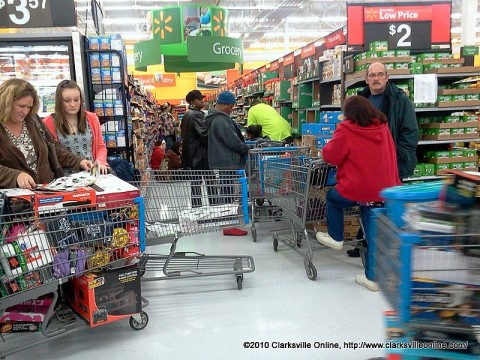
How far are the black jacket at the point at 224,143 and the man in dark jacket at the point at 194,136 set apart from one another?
14.9 inches

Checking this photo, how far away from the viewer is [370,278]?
341 centimetres

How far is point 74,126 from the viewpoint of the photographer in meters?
3.43

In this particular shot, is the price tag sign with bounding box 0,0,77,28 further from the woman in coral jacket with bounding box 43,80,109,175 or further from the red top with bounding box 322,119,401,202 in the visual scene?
the red top with bounding box 322,119,401,202

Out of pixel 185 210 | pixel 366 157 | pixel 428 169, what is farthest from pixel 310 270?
pixel 428 169

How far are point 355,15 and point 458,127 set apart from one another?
201cm

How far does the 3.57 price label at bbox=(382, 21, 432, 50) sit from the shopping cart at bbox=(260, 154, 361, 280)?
259cm

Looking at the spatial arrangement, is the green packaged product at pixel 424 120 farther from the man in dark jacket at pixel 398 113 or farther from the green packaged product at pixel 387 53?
the man in dark jacket at pixel 398 113

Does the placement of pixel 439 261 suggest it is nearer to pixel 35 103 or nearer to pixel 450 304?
pixel 450 304

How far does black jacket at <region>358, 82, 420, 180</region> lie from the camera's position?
372 centimetres

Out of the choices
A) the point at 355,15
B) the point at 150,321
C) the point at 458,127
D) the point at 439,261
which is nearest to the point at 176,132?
the point at 355,15

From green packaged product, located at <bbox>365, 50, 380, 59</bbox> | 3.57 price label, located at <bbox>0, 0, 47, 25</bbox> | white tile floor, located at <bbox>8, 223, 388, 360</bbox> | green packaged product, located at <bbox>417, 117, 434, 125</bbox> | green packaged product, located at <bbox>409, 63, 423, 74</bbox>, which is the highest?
3.57 price label, located at <bbox>0, 0, 47, 25</bbox>

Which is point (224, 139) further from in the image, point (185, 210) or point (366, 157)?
point (366, 157)

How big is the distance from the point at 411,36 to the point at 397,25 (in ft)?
0.89

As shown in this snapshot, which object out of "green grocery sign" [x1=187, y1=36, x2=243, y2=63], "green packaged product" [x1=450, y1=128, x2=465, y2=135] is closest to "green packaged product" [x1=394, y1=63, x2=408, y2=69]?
"green packaged product" [x1=450, y1=128, x2=465, y2=135]
